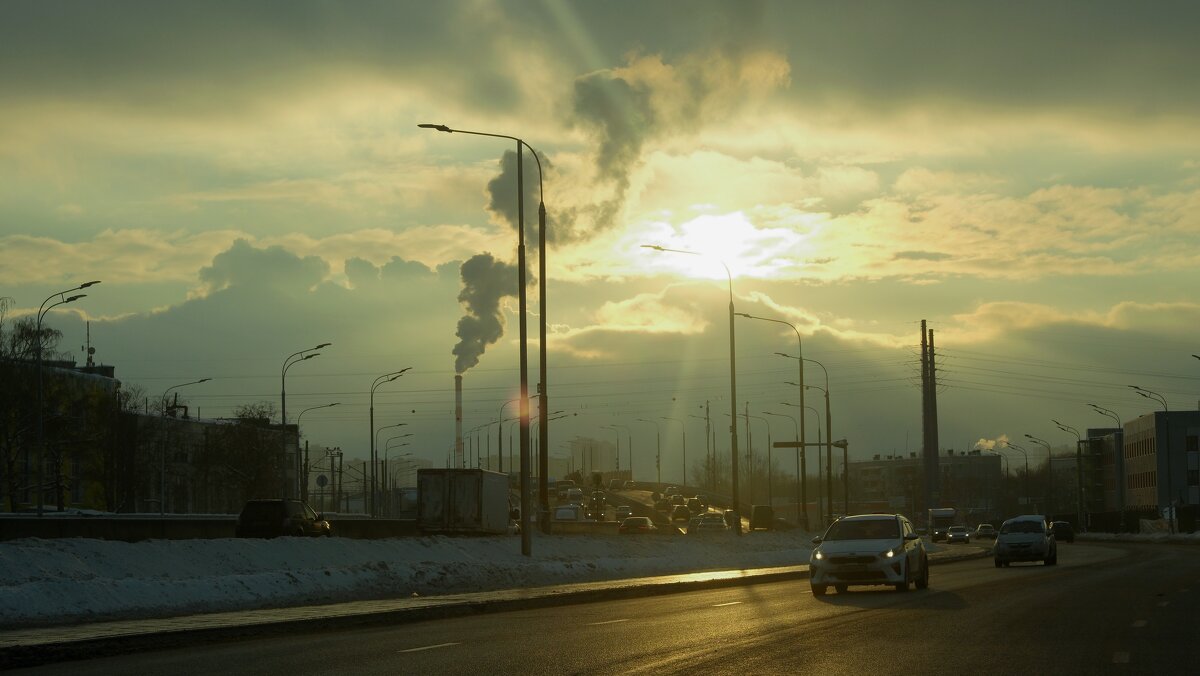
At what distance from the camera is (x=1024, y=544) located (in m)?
41.6

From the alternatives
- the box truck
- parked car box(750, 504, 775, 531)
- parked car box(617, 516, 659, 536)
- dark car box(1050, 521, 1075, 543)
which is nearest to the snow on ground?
the box truck

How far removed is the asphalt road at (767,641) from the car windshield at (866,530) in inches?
64.1

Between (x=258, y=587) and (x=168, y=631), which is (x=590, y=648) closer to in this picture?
(x=168, y=631)

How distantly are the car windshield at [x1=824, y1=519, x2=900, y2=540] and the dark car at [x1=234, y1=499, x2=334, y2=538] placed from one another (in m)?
25.7

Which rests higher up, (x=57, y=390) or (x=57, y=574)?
(x=57, y=390)

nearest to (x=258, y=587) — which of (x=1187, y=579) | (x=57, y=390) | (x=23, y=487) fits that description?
(x=1187, y=579)

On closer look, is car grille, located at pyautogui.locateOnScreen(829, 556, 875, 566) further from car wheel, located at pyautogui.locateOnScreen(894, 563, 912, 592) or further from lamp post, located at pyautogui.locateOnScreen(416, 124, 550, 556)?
lamp post, located at pyautogui.locateOnScreen(416, 124, 550, 556)

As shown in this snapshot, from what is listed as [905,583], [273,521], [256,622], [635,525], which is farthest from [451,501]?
[256,622]

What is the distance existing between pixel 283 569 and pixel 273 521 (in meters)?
13.8

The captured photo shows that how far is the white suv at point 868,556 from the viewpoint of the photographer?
86.5 feet

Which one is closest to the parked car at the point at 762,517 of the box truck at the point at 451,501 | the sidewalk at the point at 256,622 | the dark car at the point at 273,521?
the box truck at the point at 451,501

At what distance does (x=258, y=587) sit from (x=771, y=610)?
10492 mm

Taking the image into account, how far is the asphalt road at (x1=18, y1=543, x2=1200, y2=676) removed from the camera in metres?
13.6

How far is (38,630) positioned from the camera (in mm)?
18828
